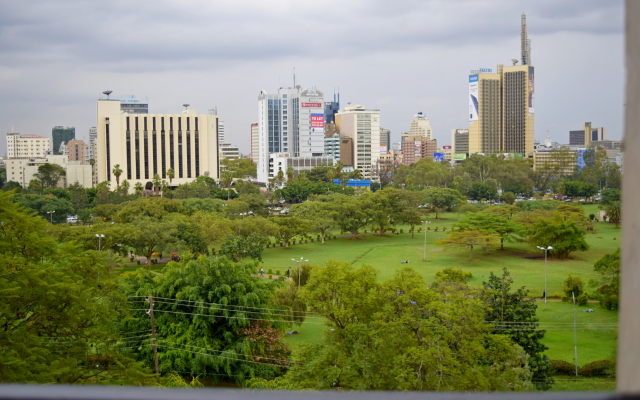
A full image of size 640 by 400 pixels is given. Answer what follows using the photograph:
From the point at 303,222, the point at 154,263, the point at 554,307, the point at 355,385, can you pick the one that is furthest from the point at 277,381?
the point at 303,222

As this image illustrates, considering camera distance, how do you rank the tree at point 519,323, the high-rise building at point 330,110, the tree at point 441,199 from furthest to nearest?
the high-rise building at point 330,110 < the tree at point 441,199 < the tree at point 519,323

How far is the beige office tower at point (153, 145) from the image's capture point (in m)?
74.3

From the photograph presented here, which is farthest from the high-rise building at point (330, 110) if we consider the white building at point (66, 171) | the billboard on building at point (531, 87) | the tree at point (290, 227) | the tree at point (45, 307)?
the tree at point (45, 307)

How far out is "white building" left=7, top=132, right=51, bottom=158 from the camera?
395 ft

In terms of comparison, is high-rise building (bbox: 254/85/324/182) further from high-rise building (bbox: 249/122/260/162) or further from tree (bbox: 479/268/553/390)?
tree (bbox: 479/268/553/390)

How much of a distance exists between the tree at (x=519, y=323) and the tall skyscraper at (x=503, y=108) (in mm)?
107379

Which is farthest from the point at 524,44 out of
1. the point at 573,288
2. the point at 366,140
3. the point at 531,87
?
the point at 573,288

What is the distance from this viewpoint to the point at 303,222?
40.8m

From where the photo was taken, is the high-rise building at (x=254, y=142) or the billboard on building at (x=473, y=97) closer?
the billboard on building at (x=473, y=97)

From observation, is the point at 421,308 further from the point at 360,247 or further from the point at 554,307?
the point at 360,247

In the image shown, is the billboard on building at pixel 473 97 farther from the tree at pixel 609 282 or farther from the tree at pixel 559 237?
the tree at pixel 609 282

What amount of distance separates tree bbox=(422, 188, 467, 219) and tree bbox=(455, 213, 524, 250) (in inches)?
693

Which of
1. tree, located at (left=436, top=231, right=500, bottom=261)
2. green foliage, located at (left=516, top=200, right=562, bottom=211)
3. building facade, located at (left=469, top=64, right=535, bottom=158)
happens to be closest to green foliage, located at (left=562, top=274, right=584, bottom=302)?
tree, located at (left=436, top=231, right=500, bottom=261)

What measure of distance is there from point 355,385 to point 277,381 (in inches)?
78.7
